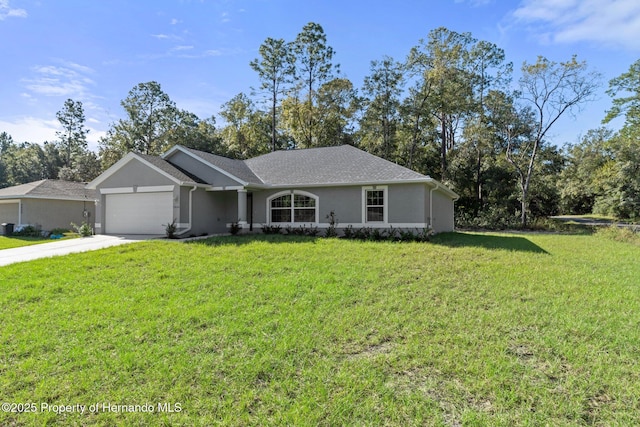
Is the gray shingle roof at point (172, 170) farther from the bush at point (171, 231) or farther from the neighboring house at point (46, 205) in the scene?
the neighboring house at point (46, 205)

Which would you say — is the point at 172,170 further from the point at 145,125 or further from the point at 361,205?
the point at 145,125

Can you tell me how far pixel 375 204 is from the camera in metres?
14.4

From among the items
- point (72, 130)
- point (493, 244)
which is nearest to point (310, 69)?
point (493, 244)

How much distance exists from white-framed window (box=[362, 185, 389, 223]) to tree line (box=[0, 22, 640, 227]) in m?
14.7

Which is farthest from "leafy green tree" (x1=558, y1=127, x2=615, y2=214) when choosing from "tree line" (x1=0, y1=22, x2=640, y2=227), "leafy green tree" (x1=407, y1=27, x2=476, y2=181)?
"leafy green tree" (x1=407, y1=27, x2=476, y2=181)

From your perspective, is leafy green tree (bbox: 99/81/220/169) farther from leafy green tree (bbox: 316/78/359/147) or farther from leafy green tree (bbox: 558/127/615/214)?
leafy green tree (bbox: 558/127/615/214)

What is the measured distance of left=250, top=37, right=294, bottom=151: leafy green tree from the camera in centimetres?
2984

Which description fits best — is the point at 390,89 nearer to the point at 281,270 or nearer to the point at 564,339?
the point at 281,270

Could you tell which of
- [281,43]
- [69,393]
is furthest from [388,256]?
[281,43]

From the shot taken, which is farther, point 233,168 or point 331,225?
point 233,168

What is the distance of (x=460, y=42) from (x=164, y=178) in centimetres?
2690

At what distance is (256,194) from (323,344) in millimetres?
12699

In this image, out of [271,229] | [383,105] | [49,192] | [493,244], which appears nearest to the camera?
[493,244]

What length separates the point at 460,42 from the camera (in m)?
28.8
